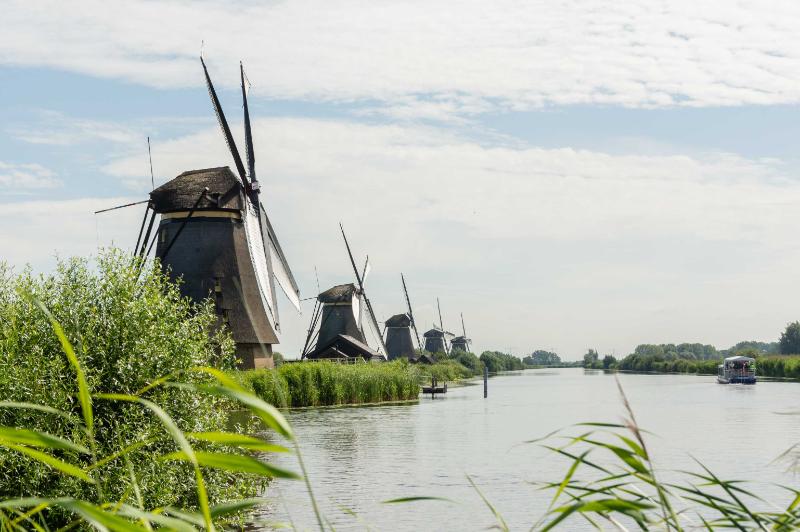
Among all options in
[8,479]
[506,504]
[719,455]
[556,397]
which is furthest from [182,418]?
[556,397]

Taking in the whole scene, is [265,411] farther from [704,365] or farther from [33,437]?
[704,365]

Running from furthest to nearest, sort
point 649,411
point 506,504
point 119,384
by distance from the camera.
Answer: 1. point 649,411
2. point 506,504
3. point 119,384

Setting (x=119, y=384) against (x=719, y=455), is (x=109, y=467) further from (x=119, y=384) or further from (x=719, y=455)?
(x=719, y=455)

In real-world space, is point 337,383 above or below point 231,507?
below

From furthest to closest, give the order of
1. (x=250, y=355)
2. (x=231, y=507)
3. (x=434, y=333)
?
(x=434, y=333)
(x=250, y=355)
(x=231, y=507)

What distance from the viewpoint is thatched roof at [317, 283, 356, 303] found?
62.8 m

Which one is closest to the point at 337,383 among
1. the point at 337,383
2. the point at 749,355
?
the point at 337,383

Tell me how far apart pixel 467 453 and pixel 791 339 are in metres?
102

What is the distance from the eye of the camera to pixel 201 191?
124ft

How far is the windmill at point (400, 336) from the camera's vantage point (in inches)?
3378

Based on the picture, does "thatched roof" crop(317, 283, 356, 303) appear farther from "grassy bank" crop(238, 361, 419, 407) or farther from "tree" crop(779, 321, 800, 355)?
"tree" crop(779, 321, 800, 355)

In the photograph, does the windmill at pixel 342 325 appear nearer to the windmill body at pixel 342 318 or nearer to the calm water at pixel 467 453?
the windmill body at pixel 342 318

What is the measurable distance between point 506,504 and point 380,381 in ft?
85.2

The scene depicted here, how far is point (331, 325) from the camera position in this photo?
62594 mm
